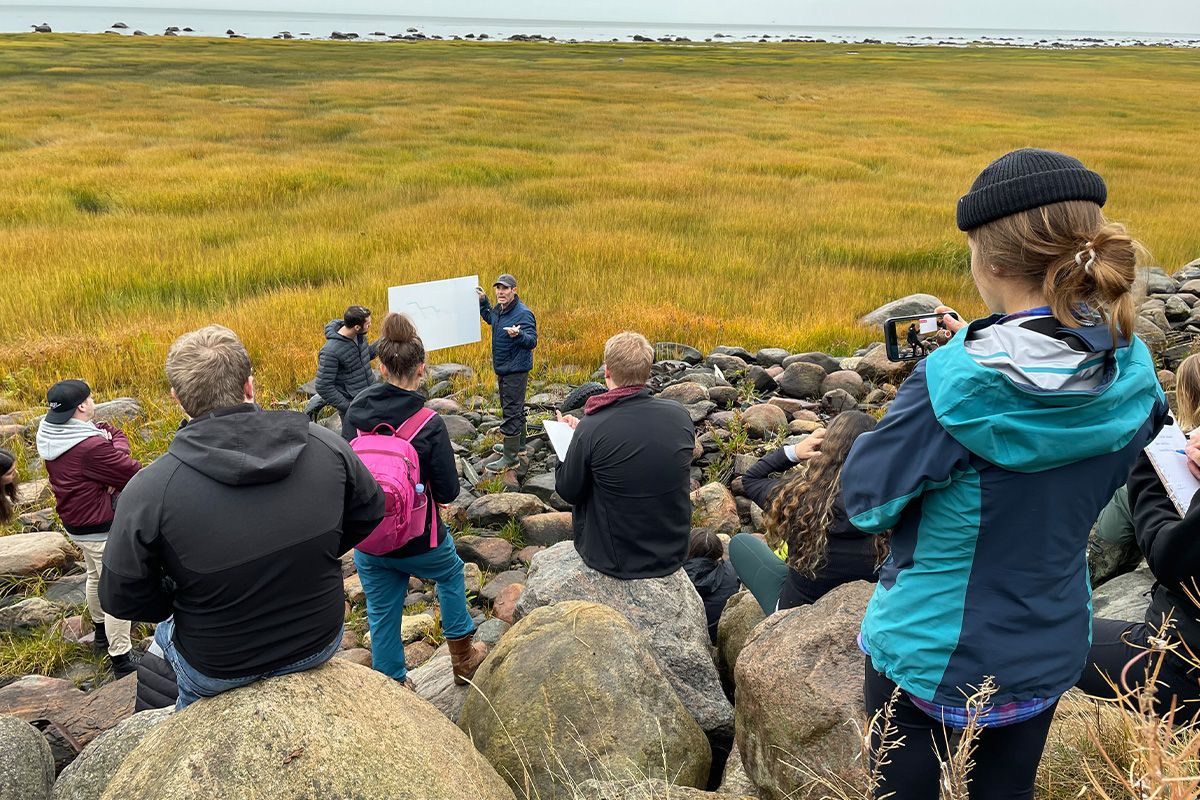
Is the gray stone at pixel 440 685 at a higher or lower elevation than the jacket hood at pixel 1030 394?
lower

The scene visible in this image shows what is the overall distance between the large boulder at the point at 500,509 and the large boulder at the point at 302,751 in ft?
12.0

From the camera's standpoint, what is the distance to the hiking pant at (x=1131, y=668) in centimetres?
271

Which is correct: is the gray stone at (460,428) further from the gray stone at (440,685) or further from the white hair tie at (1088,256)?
the white hair tie at (1088,256)

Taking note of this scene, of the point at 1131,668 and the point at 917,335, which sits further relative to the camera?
the point at 917,335

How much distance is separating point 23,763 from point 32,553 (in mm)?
3239

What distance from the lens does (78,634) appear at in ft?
15.8

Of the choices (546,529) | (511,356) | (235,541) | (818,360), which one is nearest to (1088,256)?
(235,541)

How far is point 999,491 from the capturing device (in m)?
1.71

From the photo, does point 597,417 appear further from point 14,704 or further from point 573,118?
point 573,118

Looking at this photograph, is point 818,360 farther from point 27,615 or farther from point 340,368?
point 27,615

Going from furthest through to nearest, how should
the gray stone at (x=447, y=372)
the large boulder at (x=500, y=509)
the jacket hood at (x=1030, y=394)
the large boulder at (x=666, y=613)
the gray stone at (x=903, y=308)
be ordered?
the gray stone at (x=903, y=308), the gray stone at (x=447, y=372), the large boulder at (x=500, y=509), the large boulder at (x=666, y=613), the jacket hood at (x=1030, y=394)

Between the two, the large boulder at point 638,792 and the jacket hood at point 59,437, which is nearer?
the large boulder at point 638,792

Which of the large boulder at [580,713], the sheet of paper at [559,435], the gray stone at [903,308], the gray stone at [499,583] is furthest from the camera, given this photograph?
the gray stone at [903,308]

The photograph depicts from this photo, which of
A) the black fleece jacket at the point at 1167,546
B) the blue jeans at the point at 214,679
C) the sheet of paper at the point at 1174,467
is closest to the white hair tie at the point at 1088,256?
the black fleece jacket at the point at 1167,546
